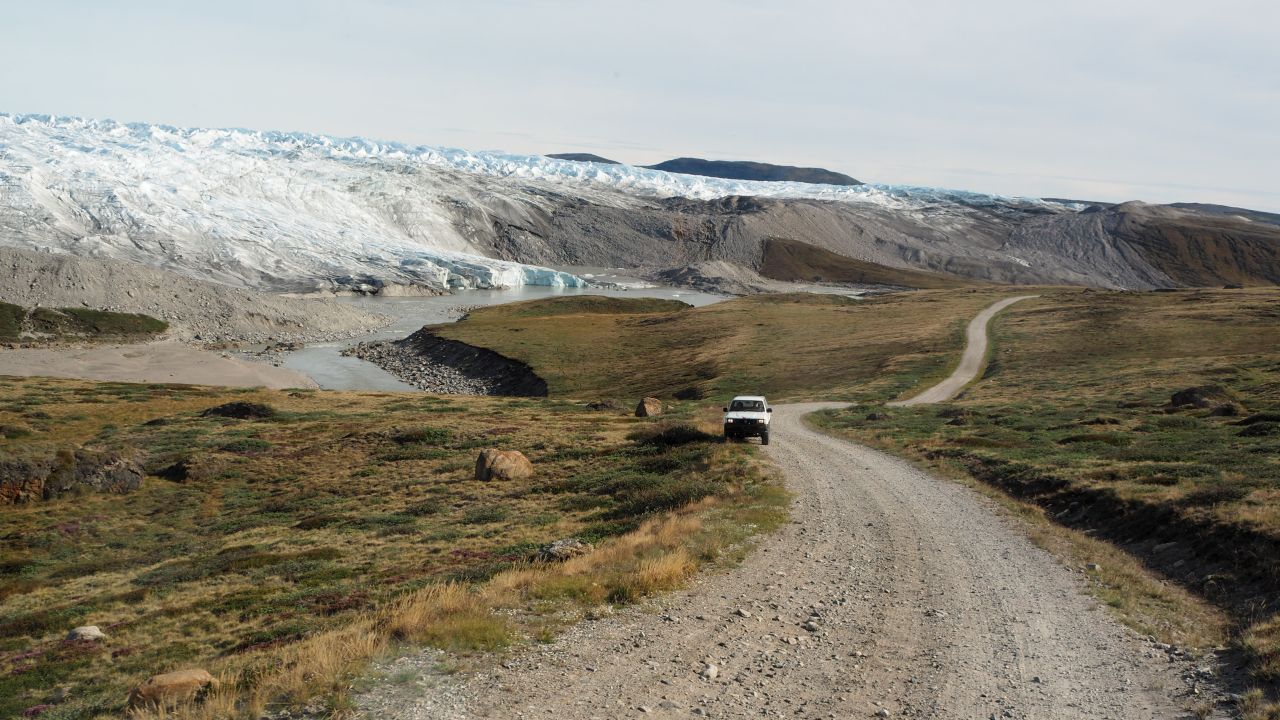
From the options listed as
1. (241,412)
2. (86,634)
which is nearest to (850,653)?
(86,634)

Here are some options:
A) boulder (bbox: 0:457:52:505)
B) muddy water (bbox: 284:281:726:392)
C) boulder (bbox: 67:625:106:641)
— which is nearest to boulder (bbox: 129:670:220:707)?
boulder (bbox: 67:625:106:641)

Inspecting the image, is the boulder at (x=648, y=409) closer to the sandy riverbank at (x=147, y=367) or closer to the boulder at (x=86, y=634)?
the boulder at (x=86, y=634)

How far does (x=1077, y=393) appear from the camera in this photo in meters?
55.6

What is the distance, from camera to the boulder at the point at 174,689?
12.4m

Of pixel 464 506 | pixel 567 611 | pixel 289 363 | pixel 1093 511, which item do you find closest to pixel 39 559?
pixel 464 506

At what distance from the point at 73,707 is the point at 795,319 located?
105 m

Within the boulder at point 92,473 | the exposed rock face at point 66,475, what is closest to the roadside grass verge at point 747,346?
the boulder at point 92,473

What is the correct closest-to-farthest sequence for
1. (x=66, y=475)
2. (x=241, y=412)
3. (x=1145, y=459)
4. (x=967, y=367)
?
(x=1145, y=459) < (x=66, y=475) < (x=241, y=412) < (x=967, y=367)

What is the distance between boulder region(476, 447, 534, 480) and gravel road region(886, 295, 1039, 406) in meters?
29.7

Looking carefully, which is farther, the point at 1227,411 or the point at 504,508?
the point at 1227,411

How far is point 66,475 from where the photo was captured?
1419 inches

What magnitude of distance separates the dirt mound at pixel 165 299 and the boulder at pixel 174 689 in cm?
11953

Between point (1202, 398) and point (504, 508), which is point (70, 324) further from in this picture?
point (1202, 398)

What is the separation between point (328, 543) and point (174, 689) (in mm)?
16495
